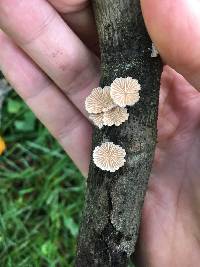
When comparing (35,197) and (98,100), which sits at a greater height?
(98,100)

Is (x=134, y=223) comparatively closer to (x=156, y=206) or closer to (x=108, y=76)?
(x=156, y=206)

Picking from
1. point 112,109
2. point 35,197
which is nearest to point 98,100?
point 112,109

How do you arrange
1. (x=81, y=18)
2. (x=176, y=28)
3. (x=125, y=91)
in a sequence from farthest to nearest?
(x=81, y=18) → (x=125, y=91) → (x=176, y=28)

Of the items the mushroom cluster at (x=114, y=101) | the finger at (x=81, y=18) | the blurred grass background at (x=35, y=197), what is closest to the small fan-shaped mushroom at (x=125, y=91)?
the mushroom cluster at (x=114, y=101)

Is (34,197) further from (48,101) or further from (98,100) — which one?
(98,100)

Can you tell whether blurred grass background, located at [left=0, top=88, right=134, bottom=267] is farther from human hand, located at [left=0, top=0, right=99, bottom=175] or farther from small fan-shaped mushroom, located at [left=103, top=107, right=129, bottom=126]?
small fan-shaped mushroom, located at [left=103, top=107, right=129, bottom=126]

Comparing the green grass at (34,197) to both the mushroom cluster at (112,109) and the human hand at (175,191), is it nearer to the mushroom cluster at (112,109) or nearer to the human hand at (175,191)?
the human hand at (175,191)

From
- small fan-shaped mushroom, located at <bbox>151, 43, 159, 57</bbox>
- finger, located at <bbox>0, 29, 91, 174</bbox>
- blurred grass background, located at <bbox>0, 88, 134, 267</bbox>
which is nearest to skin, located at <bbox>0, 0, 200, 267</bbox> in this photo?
finger, located at <bbox>0, 29, 91, 174</bbox>

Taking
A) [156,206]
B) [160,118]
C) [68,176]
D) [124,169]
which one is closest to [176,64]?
[124,169]
